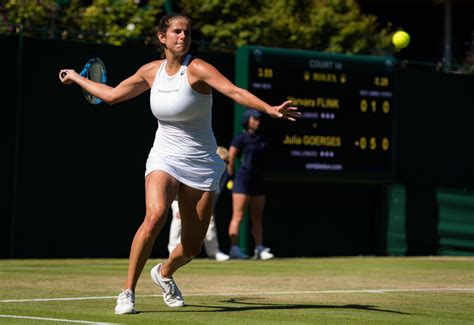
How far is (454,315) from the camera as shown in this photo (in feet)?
27.9

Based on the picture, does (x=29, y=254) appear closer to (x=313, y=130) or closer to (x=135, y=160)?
(x=135, y=160)

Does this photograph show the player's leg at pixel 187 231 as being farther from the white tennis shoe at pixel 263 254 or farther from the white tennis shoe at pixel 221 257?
the white tennis shoe at pixel 263 254

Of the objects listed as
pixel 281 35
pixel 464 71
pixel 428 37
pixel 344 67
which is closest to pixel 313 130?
pixel 344 67

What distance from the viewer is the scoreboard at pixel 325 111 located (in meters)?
16.9

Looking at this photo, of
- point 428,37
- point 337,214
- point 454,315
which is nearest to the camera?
point 454,315

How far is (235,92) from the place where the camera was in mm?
8102

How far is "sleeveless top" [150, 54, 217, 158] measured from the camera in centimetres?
834

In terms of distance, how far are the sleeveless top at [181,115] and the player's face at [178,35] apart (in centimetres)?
11

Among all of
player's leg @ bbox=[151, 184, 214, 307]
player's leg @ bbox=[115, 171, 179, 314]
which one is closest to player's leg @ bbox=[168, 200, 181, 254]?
player's leg @ bbox=[151, 184, 214, 307]

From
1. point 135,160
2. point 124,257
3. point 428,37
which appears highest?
point 428,37

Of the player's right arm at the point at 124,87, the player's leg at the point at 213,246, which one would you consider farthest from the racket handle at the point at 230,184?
the player's right arm at the point at 124,87

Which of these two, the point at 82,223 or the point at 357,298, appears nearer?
the point at 357,298

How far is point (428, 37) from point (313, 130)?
16550mm

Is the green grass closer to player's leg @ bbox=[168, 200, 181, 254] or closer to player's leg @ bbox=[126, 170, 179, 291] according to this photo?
player's leg @ bbox=[126, 170, 179, 291]
